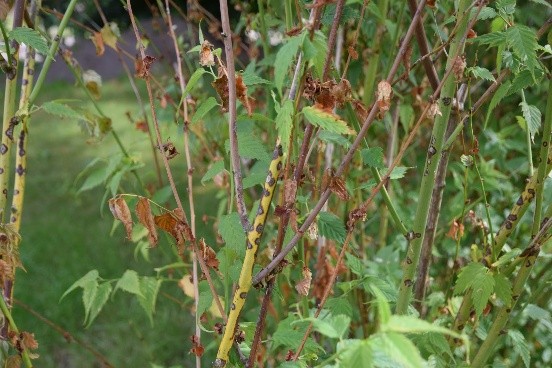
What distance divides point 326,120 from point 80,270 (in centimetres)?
329

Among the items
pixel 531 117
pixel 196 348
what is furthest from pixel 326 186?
pixel 531 117

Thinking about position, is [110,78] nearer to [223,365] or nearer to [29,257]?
[29,257]

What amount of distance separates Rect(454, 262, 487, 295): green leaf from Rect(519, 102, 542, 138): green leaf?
26 centimetres

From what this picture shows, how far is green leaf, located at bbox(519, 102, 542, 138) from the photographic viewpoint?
138 cm

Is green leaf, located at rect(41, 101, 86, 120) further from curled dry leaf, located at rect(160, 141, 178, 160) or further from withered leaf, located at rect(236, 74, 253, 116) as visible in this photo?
withered leaf, located at rect(236, 74, 253, 116)

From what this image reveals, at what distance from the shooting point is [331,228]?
1.35m

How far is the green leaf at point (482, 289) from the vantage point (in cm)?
135

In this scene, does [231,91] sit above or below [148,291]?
above

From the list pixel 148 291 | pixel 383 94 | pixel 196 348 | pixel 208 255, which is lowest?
pixel 148 291

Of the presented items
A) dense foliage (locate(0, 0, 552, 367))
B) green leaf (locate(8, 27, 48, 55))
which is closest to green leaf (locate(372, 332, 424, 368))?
dense foliage (locate(0, 0, 552, 367))

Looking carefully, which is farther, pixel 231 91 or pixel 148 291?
pixel 148 291

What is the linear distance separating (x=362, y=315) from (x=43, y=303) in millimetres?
2207

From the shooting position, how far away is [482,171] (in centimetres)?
205

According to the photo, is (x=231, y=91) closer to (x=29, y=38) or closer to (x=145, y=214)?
(x=145, y=214)
